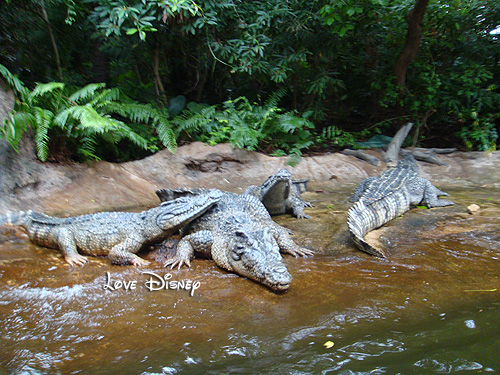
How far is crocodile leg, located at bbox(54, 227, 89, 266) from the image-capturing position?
139 inches

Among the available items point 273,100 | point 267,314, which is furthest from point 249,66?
point 267,314

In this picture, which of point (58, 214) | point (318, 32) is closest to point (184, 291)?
point (58, 214)

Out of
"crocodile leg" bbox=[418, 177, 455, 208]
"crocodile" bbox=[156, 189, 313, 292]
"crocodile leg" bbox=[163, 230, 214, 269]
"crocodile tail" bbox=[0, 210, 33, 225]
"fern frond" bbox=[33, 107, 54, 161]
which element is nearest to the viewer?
"crocodile" bbox=[156, 189, 313, 292]

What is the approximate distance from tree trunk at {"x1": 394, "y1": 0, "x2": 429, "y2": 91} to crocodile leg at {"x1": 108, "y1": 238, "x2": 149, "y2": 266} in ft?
25.3

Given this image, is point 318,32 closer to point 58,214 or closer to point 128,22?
point 128,22

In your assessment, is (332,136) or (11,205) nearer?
(11,205)

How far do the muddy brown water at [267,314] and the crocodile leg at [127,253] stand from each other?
0.11 metres

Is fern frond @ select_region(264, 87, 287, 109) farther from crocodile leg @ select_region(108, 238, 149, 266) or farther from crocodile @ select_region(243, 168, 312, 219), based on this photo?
crocodile leg @ select_region(108, 238, 149, 266)

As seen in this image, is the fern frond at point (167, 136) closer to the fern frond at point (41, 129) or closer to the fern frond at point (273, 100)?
the fern frond at point (41, 129)

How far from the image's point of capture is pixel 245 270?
3.16m

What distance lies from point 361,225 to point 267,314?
73.5 inches

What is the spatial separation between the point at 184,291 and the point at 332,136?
7.43 meters

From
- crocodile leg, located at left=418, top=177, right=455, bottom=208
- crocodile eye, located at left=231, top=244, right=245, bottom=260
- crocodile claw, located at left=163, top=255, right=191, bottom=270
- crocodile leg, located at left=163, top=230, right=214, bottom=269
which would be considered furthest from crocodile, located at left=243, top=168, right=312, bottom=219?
Answer: crocodile leg, located at left=418, top=177, right=455, bottom=208

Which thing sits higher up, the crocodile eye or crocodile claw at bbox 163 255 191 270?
the crocodile eye
